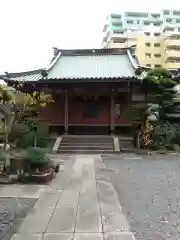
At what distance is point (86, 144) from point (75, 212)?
13.1 m

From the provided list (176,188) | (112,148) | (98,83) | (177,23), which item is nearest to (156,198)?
(176,188)

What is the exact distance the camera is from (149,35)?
8044 centimetres

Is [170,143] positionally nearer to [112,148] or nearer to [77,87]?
[112,148]

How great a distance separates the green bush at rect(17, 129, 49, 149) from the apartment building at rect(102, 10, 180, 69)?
46.2m

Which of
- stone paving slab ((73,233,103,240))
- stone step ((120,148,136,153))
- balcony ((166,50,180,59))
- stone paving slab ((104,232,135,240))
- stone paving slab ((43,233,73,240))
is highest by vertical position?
balcony ((166,50,180,59))

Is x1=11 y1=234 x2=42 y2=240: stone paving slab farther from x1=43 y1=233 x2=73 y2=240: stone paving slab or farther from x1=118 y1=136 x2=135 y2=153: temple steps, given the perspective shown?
x1=118 y1=136 x2=135 y2=153: temple steps

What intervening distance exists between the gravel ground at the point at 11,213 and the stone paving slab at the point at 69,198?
561mm

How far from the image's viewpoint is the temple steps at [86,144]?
59.1 ft

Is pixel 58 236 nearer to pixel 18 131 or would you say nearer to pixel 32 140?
pixel 32 140

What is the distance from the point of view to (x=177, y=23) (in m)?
91.1

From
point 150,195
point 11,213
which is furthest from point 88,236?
point 150,195

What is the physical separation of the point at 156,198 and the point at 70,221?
255cm

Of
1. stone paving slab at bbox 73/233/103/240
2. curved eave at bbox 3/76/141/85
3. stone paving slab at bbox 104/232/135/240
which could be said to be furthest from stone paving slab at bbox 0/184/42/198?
curved eave at bbox 3/76/141/85

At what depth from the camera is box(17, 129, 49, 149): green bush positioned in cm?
1766
